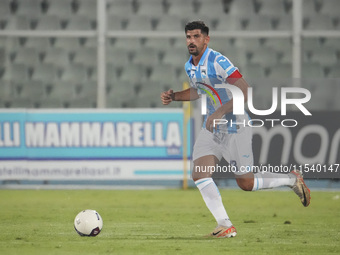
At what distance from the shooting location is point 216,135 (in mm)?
8227

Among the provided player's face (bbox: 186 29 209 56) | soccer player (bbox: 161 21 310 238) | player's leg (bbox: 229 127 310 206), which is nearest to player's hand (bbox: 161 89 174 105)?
soccer player (bbox: 161 21 310 238)

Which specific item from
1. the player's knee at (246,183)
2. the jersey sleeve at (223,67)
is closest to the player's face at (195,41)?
the jersey sleeve at (223,67)

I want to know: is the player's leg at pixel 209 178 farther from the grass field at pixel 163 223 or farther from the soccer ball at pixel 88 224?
the soccer ball at pixel 88 224

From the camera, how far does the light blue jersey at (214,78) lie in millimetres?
8133

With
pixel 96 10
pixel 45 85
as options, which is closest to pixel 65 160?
pixel 45 85

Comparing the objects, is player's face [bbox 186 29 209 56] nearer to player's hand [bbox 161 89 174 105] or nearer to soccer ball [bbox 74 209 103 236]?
player's hand [bbox 161 89 174 105]

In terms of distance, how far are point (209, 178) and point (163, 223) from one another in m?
1.74

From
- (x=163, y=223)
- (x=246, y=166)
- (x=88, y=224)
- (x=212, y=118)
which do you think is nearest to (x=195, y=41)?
(x=212, y=118)

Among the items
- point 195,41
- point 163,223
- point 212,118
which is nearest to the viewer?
point 212,118

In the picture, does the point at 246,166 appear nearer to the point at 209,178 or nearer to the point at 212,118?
the point at 209,178

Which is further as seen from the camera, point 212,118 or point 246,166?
point 246,166

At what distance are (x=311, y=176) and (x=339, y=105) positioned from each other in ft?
5.18

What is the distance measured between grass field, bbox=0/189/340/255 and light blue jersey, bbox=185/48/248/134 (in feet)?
3.98

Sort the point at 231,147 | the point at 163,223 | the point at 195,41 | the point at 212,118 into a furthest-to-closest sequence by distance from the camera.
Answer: the point at 163,223 < the point at 231,147 < the point at 195,41 < the point at 212,118
